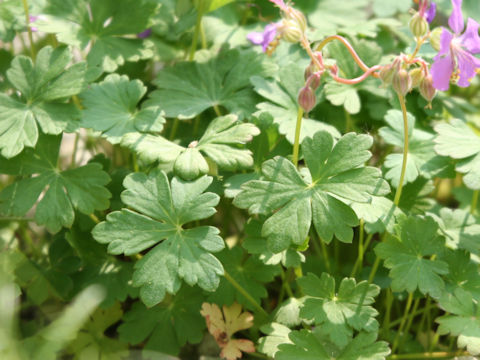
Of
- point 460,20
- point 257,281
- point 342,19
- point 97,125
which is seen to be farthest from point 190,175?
point 342,19

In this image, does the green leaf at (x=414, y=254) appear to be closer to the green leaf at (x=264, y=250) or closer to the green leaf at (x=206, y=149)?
the green leaf at (x=264, y=250)

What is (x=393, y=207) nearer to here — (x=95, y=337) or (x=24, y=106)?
(x=95, y=337)

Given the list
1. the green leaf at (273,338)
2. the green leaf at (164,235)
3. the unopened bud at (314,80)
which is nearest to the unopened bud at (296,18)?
the unopened bud at (314,80)

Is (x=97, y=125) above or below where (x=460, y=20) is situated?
below

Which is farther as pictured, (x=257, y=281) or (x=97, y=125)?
(x=257, y=281)

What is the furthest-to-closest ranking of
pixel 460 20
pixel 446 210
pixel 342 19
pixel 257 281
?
pixel 342 19
pixel 257 281
pixel 446 210
pixel 460 20

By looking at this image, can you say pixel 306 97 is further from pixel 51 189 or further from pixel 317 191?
pixel 51 189
